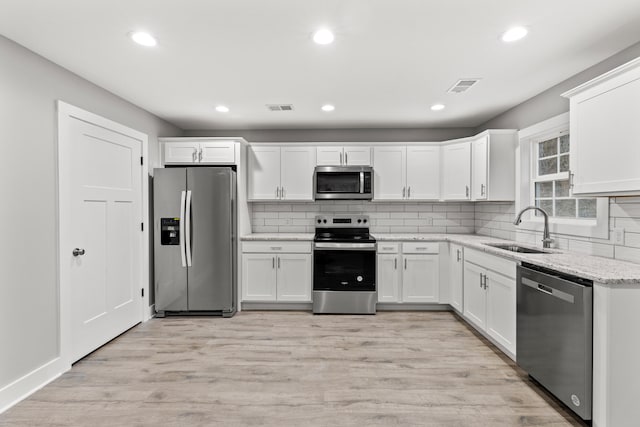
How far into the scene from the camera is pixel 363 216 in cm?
461

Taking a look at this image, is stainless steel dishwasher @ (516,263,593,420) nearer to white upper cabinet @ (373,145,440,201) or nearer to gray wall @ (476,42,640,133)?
gray wall @ (476,42,640,133)

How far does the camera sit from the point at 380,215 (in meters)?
4.67

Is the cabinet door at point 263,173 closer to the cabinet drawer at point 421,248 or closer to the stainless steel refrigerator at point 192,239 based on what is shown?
the stainless steel refrigerator at point 192,239

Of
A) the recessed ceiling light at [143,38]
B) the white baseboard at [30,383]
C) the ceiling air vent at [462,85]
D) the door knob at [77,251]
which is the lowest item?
the white baseboard at [30,383]

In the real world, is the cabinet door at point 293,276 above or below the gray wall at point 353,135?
below

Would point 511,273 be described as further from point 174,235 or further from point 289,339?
point 174,235

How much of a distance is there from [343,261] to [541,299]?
2.16 meters

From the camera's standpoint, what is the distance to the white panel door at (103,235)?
8.84 ft

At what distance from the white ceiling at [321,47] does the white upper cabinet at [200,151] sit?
0.62 metres

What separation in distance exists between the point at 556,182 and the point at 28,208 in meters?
4.41

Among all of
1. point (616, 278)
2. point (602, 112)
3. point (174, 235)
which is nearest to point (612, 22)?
point (602, 112)

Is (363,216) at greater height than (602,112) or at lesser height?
lesser

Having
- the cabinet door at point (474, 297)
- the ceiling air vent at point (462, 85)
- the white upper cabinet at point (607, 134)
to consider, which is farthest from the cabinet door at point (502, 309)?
the ceiling air vent at point (462, 85)

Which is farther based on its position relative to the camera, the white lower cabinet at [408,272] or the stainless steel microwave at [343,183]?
the stainless steel microwave at [343,183]
